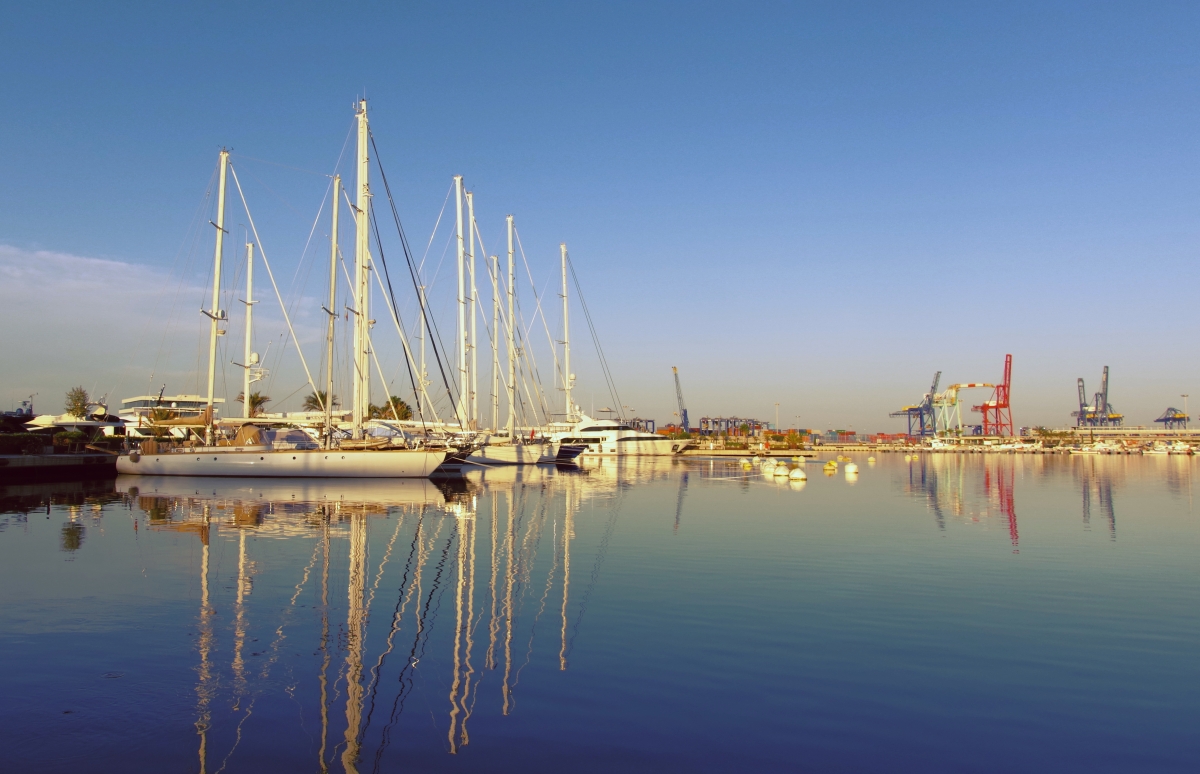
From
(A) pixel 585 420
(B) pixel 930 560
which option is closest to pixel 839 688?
(B) pixel 930 560

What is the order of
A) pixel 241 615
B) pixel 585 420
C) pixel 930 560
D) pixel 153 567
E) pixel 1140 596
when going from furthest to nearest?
pixel 585 420
pixel 930 560
pixel 153 567
pixel 1140 596
pixel 241 615

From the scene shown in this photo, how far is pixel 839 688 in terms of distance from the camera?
11.0 metres

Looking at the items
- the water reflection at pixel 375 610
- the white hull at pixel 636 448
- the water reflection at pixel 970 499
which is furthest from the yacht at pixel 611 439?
the water reflection at pixel 375 610

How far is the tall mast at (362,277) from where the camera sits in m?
50.7

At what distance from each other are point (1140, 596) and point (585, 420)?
90.1 metres

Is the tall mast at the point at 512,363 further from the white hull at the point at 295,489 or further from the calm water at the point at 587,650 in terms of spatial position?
the calm water at the point at 587,650

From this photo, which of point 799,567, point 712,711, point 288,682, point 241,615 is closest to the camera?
point 712,711

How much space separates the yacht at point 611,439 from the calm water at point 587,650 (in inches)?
3021

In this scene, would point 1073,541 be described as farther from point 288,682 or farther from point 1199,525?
point 288,682

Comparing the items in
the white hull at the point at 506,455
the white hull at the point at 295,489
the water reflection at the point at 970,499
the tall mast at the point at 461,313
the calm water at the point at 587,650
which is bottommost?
the water reflection at the point at 970,499

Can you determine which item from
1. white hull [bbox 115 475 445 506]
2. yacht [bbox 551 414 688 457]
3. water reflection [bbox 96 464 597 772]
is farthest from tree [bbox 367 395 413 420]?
water reflection [bbox 96 464 597 772]

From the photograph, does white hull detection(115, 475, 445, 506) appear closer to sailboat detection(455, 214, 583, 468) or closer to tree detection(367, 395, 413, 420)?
sailboat detection(455, 214, 583, 468)

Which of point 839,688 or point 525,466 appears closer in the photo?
point 839,688

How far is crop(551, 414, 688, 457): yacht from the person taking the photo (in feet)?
352
